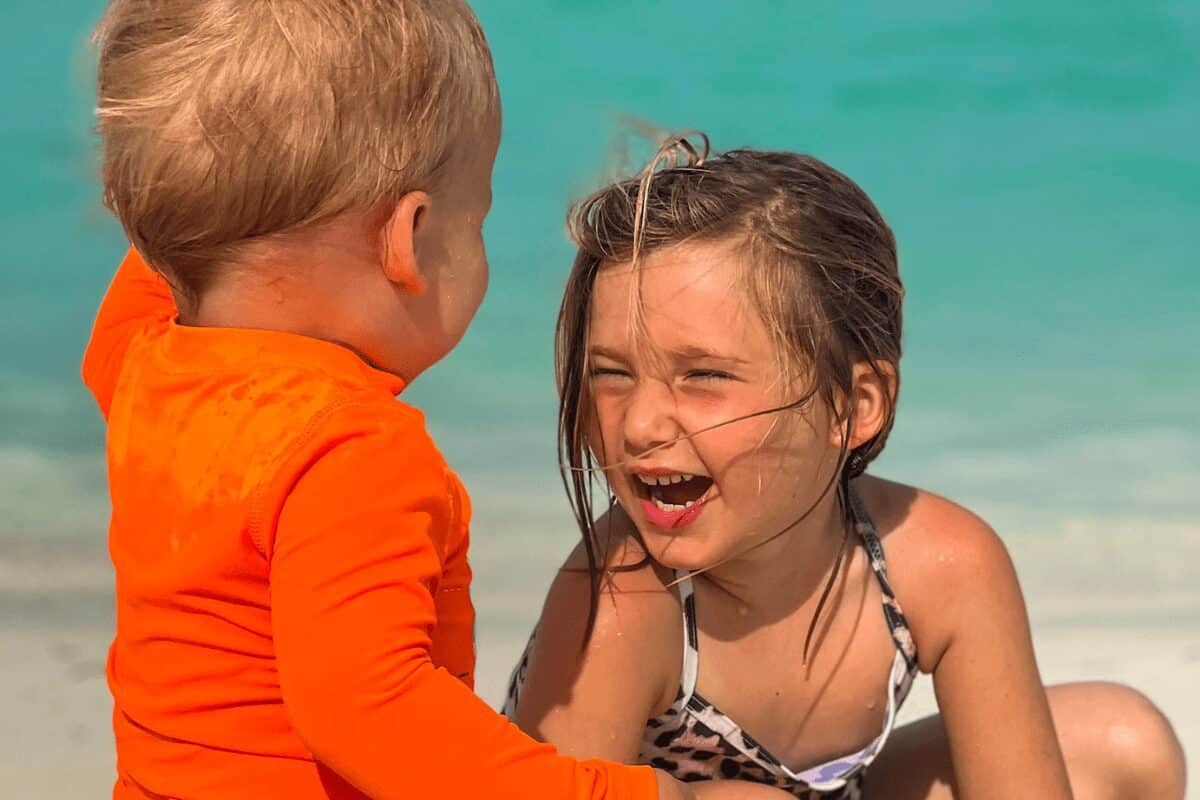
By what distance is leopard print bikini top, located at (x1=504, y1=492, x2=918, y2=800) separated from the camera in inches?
89.8

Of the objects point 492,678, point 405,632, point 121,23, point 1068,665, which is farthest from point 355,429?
point 1068,665

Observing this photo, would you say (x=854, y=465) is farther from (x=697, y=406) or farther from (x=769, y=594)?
(x=697, y=406)

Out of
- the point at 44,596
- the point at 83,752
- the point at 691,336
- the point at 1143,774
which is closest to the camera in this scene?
the point at 691,336

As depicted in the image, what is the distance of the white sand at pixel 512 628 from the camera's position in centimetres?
321

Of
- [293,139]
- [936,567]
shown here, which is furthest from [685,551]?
Result: [293,139]

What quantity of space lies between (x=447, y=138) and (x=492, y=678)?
208 centimetres

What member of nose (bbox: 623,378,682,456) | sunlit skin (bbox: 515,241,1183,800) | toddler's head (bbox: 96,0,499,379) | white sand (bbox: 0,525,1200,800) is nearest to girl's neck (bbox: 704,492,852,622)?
sunlit skin (bbox: 515,241,1183,800)

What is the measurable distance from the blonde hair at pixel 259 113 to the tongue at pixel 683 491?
0.62m

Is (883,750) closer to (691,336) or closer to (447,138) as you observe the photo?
(691,336)

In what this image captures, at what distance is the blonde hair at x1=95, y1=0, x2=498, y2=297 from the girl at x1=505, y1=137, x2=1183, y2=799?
0.48 m

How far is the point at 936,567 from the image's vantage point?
2.32 meters

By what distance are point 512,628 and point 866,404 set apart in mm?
1927

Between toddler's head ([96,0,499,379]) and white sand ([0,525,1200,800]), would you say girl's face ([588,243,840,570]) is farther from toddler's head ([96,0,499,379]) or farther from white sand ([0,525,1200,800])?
white sand ([0,525,1200,800])

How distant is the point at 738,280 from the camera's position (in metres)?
2.06
